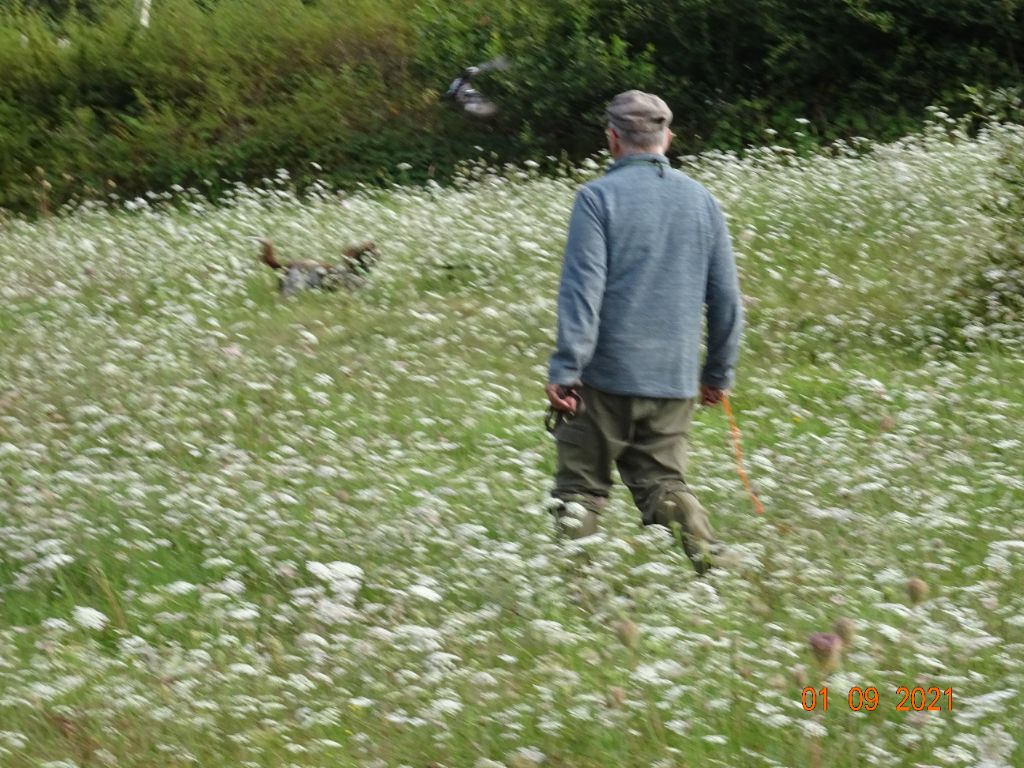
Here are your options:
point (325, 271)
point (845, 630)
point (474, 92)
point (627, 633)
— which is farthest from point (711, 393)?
point (474, 92)

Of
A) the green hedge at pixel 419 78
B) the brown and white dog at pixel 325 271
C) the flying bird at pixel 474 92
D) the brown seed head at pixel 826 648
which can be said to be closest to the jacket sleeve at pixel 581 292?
the brown seed head at pixel 826 648

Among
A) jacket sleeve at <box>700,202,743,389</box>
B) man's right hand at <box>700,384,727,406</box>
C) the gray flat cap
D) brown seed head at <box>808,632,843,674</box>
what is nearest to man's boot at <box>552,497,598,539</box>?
man's right hand at <box>700,384,727,406</box>

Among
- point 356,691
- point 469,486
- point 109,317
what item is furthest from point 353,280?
point 356,691

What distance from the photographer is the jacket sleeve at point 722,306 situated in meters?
6.00

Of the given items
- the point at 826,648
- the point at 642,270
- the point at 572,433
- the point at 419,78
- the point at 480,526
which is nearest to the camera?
the point at 826,648

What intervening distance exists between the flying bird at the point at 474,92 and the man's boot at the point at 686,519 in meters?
14.6

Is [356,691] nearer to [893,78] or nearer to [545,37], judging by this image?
[893,78]

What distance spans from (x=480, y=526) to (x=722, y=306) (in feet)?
4.48

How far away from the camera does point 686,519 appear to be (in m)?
5.91

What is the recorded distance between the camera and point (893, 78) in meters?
17.7

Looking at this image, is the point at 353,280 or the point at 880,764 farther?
the point at 353,280

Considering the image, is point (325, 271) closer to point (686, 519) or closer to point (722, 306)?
point (722, 306)

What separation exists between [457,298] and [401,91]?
1024 centimetres
